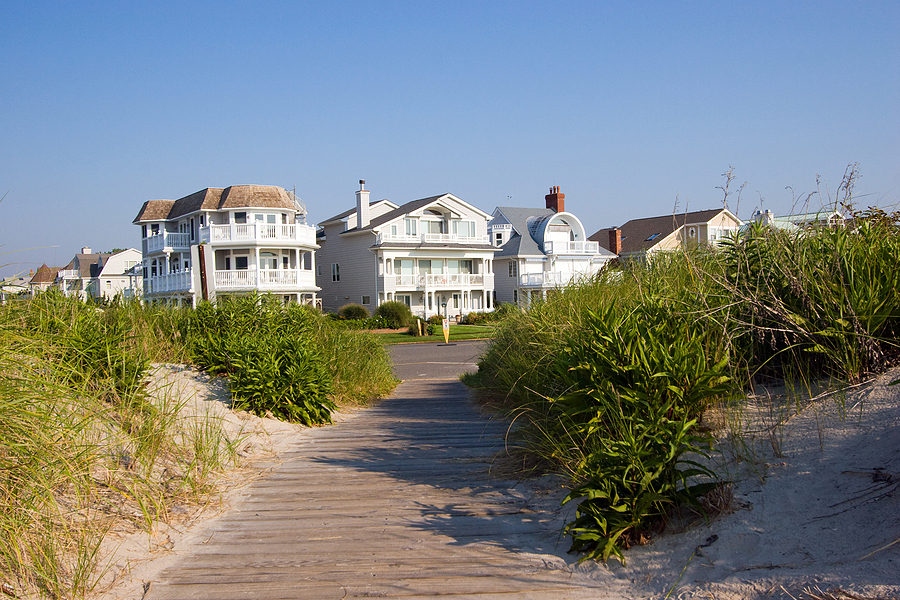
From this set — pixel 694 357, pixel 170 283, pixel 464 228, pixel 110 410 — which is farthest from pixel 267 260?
pixel 694 357

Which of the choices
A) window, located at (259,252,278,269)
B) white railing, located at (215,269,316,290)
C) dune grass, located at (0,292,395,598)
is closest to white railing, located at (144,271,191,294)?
white railing, located at (215,269,316,290)

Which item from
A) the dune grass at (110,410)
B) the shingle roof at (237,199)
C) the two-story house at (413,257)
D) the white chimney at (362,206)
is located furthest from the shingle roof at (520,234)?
the dune grass at (110,410)

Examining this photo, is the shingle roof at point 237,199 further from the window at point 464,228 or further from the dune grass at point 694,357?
the dune grass at point 694,357

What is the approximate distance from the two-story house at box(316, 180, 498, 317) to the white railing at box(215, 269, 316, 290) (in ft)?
25.3

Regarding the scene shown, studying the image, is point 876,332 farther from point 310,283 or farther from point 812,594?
point 310,283

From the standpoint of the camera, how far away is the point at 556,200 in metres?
57.3

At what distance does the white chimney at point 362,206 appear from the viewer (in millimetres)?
49594

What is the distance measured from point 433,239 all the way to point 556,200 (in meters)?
14.4

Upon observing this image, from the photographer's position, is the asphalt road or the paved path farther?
the asphalt road

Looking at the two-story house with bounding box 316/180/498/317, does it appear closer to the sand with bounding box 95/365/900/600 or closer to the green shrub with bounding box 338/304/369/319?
the green shrub with bounding box 338/304/369/319

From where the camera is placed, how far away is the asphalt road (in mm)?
18906

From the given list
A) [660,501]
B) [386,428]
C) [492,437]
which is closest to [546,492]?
[660,501]

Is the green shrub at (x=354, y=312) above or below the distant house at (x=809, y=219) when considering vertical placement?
below

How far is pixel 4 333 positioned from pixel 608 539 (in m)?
4.35
